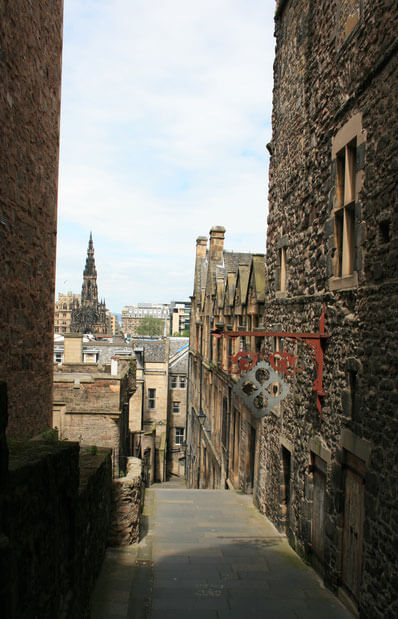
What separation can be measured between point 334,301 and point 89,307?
89421mm

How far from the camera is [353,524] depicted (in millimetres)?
7227

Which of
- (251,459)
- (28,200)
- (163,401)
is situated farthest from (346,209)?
(163,401)

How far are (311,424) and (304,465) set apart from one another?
926 millimetres

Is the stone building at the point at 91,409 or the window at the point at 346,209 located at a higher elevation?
the window at the point at 346,209

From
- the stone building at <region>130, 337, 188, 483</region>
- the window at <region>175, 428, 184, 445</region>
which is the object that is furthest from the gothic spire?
the window at <region>175, 428, 184, 445</region>

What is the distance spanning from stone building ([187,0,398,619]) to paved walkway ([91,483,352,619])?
43 centimetres

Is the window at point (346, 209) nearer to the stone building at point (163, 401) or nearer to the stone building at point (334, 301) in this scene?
the stone building at point (334, 301)

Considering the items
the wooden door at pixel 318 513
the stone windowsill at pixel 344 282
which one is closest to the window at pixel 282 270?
the stone windowsill at pixel 344 282

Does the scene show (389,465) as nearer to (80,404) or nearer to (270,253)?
(270,253)

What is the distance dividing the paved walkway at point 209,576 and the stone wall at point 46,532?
1.42 metres

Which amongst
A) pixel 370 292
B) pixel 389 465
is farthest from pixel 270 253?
pixel 389 465

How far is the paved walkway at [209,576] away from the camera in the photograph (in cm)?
708

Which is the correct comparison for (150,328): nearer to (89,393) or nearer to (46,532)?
(89,393)

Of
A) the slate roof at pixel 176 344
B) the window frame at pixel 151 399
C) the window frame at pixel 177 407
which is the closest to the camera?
the window frame at pixel 151 399
